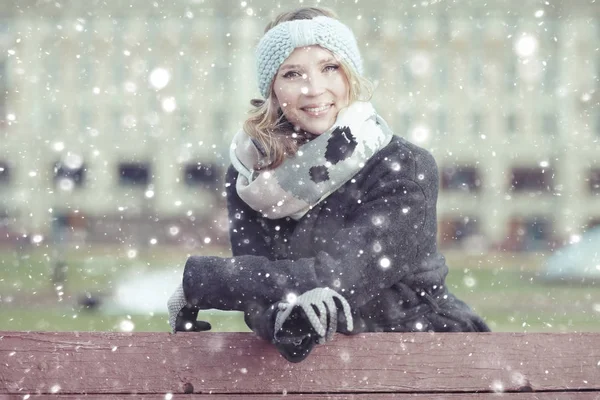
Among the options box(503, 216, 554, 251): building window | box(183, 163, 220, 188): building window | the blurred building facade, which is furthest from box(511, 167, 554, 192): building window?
box(183, 163, 220, 188): building window

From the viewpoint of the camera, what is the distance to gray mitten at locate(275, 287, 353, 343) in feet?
5.46

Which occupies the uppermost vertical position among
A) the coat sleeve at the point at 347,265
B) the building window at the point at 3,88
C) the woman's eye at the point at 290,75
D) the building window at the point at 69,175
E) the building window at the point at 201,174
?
the building window at the point at 3,88

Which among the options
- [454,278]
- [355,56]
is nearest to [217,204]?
[454,278]

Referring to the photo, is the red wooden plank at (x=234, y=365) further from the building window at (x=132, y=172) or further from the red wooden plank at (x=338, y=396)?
the building window at (x=132, y=172)

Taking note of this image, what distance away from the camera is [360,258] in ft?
6.08

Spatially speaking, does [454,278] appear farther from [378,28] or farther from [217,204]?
[378,28]

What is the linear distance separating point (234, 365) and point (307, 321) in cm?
26

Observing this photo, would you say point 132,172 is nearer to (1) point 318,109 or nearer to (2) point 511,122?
(2) point 511,122

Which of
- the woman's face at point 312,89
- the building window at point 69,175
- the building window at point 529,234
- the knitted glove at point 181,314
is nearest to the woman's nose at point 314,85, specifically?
the woman's face at point 312,89

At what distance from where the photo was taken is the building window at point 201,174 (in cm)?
3997

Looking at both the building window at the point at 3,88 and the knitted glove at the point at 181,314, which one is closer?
the knitted glove at the point at 181,314

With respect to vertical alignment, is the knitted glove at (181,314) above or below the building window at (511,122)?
below

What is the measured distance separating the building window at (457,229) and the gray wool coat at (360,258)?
41.1 metres

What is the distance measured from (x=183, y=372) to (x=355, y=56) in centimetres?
110
